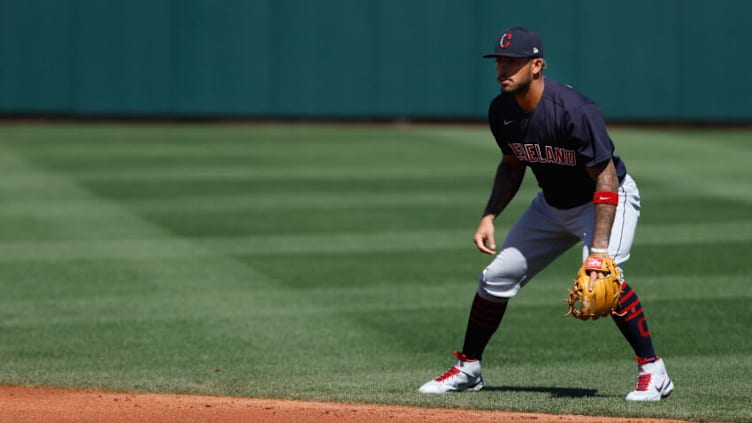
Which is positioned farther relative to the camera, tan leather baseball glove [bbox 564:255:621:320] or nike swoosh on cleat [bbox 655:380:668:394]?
nike swoosh on cleat [bbox 655:380:668:394]

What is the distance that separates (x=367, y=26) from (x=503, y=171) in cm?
1695

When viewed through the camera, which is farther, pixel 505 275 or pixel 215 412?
pixel 505 275

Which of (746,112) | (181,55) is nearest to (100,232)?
(181,55)

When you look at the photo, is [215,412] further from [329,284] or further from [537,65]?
[329,284]

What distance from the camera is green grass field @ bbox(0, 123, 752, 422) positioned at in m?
7.36

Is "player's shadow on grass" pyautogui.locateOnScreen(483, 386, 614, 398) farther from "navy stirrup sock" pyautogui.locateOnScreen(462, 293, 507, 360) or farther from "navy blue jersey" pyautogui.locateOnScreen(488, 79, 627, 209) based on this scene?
"navy blue jersey" pyautogui.locateOnScreen(488, 79, 627, 209)

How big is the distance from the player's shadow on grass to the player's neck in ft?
5.03

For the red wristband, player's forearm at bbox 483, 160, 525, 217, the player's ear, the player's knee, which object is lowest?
the player's knee

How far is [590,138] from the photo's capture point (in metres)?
6.30

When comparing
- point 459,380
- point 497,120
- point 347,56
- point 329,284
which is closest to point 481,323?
point 459,380

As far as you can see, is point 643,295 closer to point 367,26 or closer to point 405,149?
point 405,149

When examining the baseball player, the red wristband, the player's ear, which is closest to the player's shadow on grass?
the baseball player

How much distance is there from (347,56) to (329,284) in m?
13.8

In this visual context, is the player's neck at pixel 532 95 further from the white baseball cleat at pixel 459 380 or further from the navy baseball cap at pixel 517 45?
the white baseball cleat at pixel 459 380
